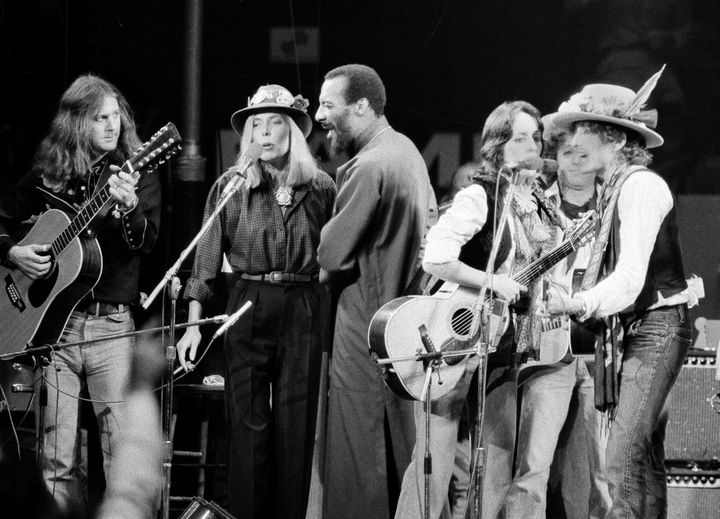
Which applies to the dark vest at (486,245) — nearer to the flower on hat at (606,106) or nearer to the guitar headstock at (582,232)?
the guitar headstock at (582,232)

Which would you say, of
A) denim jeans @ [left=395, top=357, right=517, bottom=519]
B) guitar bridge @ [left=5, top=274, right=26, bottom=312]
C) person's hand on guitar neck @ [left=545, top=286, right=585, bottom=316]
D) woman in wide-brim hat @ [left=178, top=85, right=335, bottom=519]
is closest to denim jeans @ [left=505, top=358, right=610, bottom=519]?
denim jeans @ [left=395, top=357, right=517, bottom=519]

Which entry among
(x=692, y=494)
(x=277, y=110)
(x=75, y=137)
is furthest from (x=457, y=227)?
(x=692, y=494)

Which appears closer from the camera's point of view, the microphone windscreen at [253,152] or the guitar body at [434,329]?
the guitar body at [434,329]

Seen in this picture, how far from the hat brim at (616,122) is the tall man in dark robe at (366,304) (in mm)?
726

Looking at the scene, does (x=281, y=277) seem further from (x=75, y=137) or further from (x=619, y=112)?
(x=619, y=112)

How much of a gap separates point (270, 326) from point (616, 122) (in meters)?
1.83

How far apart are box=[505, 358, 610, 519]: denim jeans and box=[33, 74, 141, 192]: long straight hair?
2.37 meters

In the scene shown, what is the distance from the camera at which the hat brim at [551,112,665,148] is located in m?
4.11

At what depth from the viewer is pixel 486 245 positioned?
441 cm

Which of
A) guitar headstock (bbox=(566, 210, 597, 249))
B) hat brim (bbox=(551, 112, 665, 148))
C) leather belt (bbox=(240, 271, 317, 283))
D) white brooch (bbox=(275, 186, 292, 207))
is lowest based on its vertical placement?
leather belt (bbox=(240, 271, 317, 283))

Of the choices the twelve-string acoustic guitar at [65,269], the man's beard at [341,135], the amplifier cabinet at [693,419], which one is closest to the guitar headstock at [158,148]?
the twelve-string acoustic guitar at [65,269]

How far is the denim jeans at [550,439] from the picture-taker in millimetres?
4676

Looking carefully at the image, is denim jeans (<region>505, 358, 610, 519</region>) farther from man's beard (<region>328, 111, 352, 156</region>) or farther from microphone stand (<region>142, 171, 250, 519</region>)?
microphone stand (<region>142, 171, 250, 519</region>)

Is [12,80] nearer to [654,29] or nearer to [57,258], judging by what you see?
[57,258]
